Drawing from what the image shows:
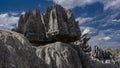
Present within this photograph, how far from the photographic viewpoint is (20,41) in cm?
2573

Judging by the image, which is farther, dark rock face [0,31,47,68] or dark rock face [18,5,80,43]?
dark rock face [18,5,80,43]

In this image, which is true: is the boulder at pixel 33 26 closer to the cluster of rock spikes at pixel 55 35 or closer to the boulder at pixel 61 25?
the cluster of rock spikes at pixel 55 35

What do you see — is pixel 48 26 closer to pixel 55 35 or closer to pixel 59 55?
pixel 55 35

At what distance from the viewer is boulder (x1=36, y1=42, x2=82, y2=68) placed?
102ft

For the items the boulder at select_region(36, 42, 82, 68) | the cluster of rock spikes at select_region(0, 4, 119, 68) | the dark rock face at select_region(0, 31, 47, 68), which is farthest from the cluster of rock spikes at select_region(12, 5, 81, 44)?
the dark rock face at select_region(0, 31, 47, 68)

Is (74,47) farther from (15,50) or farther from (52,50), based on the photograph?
(15,50)

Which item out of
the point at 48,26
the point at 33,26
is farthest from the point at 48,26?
the point at 33,26

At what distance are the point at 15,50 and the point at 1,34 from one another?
170cm

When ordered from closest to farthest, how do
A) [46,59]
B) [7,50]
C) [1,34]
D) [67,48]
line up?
[7,50] < [1,34] < [46,59] < [67,48]

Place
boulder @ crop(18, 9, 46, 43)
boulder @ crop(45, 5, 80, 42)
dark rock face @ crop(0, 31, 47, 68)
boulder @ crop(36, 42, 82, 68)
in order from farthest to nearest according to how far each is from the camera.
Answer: boulder @ crop(18, 9, 46, 43) → boulder @ crop(45, 5, 80, 42) → boulder @ crop(36, 42, 82, 68) → dark rock face @ crop(0, 31, 47, 68)

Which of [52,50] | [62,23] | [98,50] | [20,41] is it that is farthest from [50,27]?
[98,50]

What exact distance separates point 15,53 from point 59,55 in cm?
1033

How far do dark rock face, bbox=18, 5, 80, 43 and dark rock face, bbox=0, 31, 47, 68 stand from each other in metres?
9.03

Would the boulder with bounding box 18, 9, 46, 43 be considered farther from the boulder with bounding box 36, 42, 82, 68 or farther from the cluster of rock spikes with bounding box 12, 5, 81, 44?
the boulder with bounding box 36, 42, 82, 68
